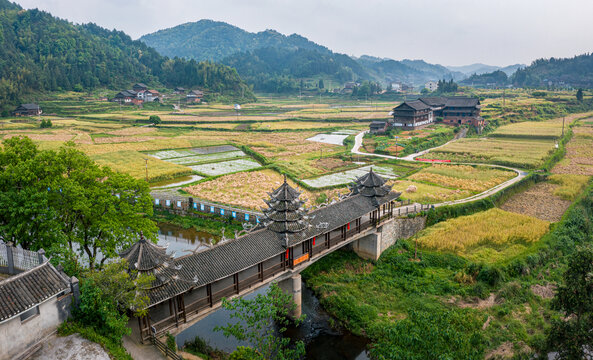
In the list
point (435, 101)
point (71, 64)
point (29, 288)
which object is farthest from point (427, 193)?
point (71, 64)

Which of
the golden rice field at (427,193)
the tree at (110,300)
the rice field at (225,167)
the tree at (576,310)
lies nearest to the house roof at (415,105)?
the rice field at (225,167)

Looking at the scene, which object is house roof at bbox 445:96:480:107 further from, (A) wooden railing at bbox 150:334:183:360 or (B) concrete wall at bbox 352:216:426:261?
(A) wooden railing at bbox 150:334:183:360

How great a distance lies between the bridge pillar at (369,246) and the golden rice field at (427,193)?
12367 mm

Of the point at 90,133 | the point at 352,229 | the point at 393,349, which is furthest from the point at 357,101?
the point at 393,349

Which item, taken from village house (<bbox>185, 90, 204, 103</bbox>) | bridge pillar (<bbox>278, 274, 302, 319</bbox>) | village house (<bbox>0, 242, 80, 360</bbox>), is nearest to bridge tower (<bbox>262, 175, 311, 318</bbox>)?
bridge pillar (<bbox>278, 274, 302, 319</bbox>)

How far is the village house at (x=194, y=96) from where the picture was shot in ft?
472

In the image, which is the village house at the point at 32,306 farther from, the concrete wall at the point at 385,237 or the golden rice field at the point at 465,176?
the golden rice field at the point at 465,176

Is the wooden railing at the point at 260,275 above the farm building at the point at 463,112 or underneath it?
→ underneath

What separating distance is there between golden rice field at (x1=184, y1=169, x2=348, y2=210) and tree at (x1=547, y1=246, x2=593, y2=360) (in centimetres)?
2410

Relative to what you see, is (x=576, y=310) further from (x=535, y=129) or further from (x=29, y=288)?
(x=535, y=129)

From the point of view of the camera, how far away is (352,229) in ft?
94.6

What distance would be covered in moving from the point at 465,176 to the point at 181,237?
3587 centimetres

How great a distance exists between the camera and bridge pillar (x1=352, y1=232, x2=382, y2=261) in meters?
30.5

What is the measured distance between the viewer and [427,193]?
43562 millimetres
